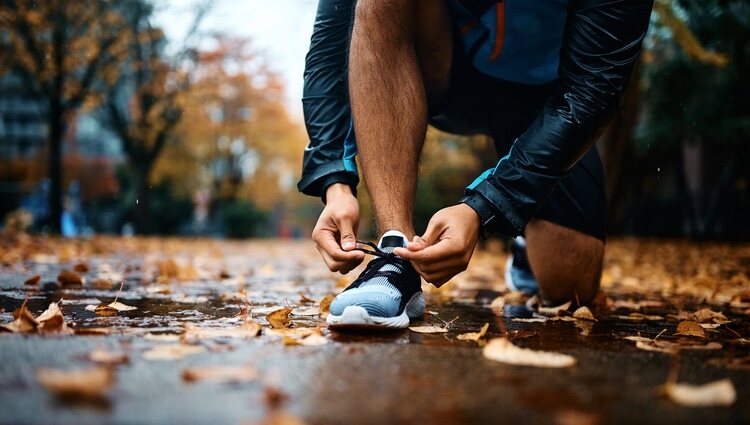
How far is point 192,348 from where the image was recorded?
4.44 feet


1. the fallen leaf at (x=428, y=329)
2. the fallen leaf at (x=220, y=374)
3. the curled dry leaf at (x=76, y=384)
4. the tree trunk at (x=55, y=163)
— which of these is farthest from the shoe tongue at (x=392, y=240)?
the tree trunk at (x=55, y=163)

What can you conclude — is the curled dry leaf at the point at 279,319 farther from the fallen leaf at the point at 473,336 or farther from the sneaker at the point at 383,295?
the fallen leaf at the point at 473,336

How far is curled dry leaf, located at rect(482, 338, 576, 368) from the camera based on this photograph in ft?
4.24

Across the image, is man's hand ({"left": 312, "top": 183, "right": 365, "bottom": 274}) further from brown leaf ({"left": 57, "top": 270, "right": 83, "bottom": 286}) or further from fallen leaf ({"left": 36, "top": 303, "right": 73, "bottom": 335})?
brown leaf ({"left": 57, "top": 270, "right": 83, "bottom": 286})

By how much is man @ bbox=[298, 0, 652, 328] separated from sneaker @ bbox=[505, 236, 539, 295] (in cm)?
48

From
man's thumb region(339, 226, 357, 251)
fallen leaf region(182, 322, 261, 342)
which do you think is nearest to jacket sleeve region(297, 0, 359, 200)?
man's thumb region(339, 226, 357, 251)

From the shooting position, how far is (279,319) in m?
1.84

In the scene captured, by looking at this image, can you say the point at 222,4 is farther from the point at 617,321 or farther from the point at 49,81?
the point at 617,321

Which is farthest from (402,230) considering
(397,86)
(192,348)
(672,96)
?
(672,96)

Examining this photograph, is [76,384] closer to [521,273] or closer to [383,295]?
[383,295]

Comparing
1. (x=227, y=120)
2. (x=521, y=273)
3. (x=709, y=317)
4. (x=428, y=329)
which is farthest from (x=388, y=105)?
(x=227, y=120)

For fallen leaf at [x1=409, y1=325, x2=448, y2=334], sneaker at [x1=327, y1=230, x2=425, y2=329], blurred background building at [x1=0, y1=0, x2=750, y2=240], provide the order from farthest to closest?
blurred background building at [x1=0, y1=0, x2=750, y2=240]
fallen leaf at [x1=409, y1=325, x2=448, y2=334]
sneaker at [x1=327, y1=230, x2=425, y2=329]

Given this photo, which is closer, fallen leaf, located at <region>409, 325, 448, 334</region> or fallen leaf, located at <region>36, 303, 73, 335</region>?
fallen leaf, located at <region>36, 303, 73, 335</region>

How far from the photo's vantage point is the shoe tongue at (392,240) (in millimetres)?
1841
